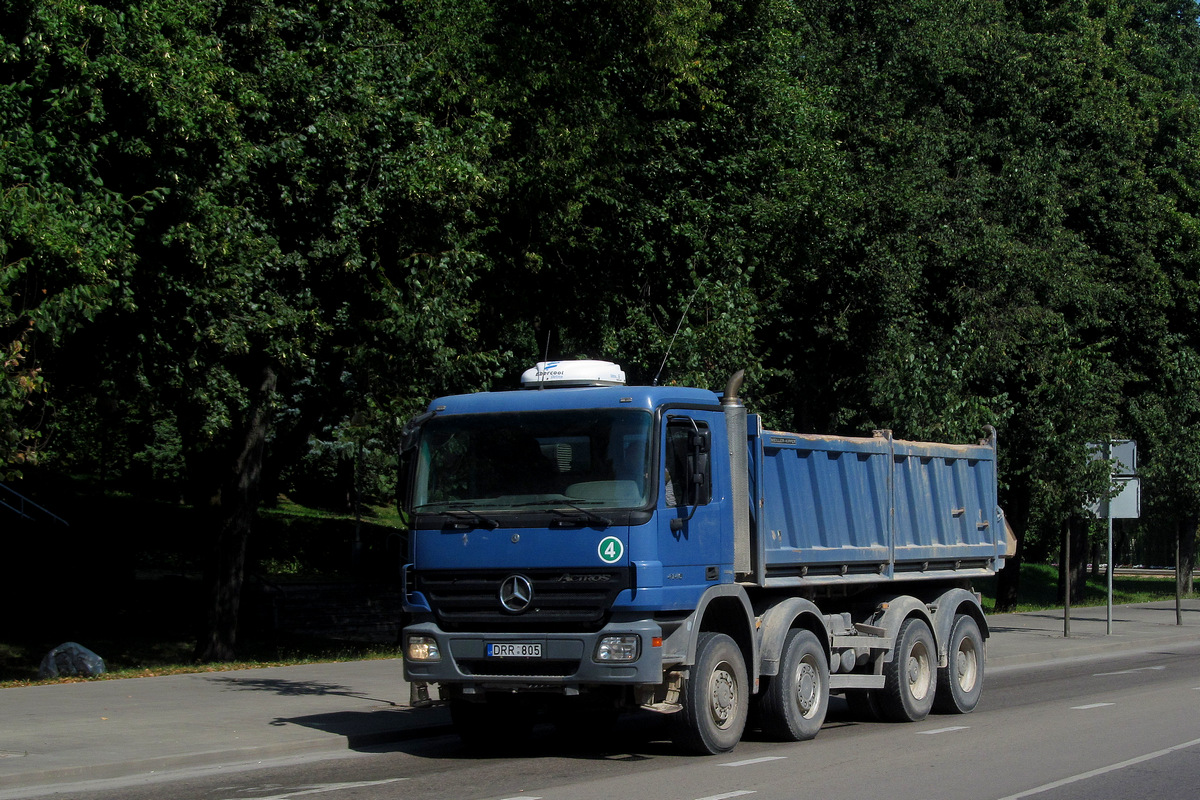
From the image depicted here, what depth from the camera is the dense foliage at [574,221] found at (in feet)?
49.4

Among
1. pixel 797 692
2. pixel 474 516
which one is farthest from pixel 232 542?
pixel 797 692

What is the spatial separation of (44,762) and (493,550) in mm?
3748

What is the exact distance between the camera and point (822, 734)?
12508 millimetres

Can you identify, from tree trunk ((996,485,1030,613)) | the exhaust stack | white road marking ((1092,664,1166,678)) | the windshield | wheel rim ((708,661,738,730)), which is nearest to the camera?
the windshield

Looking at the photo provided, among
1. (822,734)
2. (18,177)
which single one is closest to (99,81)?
(18,177)

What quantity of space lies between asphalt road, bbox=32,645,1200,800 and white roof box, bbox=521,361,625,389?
318 cm

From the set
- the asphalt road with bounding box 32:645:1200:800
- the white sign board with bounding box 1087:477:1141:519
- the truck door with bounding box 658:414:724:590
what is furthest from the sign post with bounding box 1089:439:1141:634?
the truck door with bounding box 658:414:724:590

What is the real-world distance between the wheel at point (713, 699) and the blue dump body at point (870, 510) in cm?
83

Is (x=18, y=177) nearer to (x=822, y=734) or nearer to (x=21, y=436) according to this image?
(x=21, y=436)

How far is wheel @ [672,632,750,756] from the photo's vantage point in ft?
34.0

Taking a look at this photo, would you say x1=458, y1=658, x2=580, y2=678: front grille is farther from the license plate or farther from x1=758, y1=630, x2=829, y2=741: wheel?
Answer: x1=758, y1=630, x2=829, y2=741: wheel

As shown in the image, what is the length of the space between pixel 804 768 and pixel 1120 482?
17382 millimetres

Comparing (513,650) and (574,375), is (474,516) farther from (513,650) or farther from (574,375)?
(574,375)

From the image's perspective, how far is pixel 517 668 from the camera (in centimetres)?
1016
